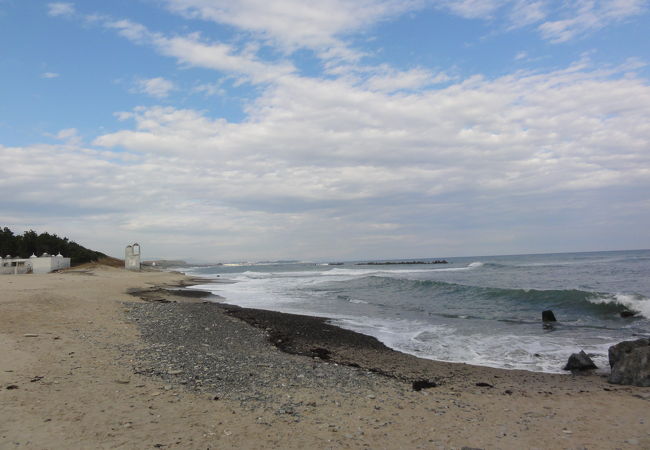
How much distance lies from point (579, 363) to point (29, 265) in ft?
143

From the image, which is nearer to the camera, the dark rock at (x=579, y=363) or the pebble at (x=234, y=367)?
the pebble at (x=234, y=367)

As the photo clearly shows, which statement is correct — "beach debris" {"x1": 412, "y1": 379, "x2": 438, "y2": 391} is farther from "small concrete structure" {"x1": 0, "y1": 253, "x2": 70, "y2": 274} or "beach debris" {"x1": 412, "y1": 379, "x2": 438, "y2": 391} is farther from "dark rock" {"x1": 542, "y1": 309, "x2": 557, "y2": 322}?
"small concrete structure" {"x1": 0, "y1": 253, "x2": 70, "y2": 274}

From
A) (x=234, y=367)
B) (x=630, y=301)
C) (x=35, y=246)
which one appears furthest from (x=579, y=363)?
(x=35, y=246)

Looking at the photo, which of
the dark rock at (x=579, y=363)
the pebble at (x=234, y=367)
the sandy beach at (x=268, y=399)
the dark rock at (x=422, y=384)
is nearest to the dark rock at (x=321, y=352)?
the sandy beach at (x=268, y=399)

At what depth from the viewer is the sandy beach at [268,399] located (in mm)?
4945

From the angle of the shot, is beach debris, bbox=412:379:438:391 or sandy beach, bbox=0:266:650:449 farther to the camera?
beach debris, bbox=412:379:438:391

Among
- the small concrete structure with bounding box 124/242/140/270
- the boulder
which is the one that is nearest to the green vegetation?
the small concrete structure with bounding box 124/242/140/270

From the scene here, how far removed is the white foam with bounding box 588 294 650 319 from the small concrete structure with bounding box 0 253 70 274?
42.5 meters

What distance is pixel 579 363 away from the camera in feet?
30.9

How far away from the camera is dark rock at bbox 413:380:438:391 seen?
7591mm

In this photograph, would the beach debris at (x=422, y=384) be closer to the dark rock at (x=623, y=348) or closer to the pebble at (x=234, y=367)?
the pebble at (x=234, y=367)

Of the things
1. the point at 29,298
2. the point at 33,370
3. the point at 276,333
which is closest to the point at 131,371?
the point at 33,370

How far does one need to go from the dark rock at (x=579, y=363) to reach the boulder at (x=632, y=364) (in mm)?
639

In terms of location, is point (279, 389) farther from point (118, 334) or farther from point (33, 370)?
point (118, 334)
